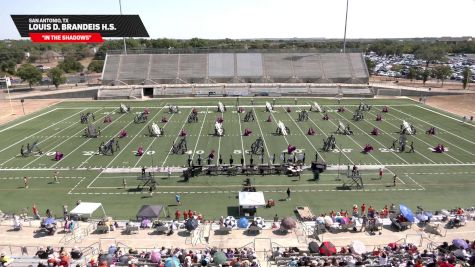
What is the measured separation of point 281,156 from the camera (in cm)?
3456

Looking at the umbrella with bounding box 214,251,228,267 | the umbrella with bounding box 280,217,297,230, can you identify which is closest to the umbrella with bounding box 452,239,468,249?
the umbrella with bounding box 280,217,297,230

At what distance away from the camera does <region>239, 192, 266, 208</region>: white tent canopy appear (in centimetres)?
2311

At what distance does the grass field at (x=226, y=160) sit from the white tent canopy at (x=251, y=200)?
140 cm

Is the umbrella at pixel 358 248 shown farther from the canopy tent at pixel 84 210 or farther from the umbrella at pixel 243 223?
the canopy tent at pixel 84 210

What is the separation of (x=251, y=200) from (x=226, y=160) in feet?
36.9

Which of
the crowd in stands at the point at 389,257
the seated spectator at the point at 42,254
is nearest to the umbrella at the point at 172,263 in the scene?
the crowd in stands at the point at 389,257

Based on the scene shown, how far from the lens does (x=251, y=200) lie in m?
23.5

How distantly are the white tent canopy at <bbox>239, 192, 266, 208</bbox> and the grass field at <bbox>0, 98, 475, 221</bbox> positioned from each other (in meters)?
1.40

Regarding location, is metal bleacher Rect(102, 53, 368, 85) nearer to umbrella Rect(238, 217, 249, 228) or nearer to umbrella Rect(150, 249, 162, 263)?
umbrella Rect(238, 217, 249, 228)

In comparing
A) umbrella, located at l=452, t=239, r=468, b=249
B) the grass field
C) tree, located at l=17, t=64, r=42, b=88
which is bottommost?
the grass field

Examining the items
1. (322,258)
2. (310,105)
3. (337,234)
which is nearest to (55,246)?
(322,258)

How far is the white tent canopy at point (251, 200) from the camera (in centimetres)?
2311

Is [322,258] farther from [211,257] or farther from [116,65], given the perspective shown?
[116,65]

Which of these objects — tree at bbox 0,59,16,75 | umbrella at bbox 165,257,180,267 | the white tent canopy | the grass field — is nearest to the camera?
umbrella at bbox 165,257,180,267
